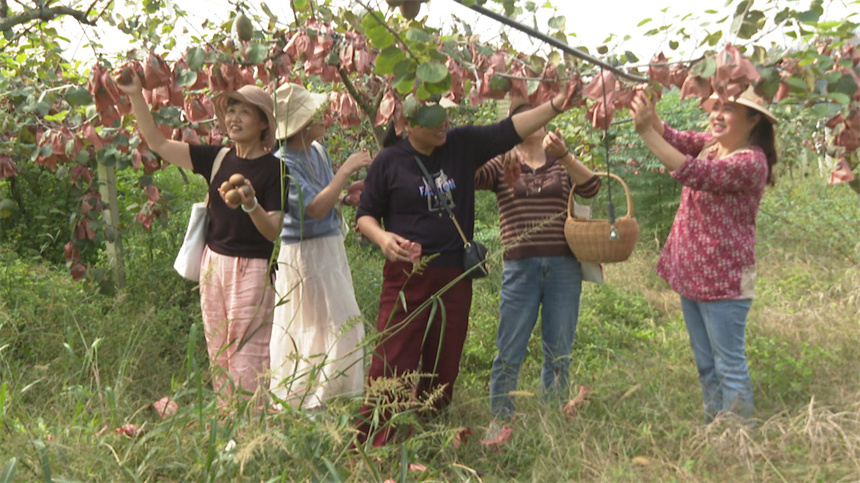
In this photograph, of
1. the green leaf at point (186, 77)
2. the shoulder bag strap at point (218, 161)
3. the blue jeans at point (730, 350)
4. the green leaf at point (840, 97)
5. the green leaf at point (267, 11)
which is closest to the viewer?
the green leaf at point (840, 97)

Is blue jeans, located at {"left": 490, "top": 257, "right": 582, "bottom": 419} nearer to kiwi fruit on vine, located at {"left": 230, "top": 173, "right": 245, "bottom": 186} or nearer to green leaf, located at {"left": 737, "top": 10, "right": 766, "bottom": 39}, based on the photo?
kiwi fruit on vine, located at {"left": 230, "top": 173, "right": 245, "bottom": 186}

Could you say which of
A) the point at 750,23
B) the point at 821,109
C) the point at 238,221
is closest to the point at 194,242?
the point at 238,221

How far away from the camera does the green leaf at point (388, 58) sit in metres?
2.14

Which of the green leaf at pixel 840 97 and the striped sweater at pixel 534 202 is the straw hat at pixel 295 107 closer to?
the striped sweater at pixel 534 202

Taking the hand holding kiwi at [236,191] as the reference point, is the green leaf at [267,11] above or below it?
above

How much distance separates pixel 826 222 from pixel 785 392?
313cm

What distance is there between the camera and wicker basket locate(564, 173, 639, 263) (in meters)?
3.16

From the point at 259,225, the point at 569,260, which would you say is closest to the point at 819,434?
the point at 569,260

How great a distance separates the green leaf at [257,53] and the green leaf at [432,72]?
807 millimetres

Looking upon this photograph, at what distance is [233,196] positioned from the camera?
2703mm

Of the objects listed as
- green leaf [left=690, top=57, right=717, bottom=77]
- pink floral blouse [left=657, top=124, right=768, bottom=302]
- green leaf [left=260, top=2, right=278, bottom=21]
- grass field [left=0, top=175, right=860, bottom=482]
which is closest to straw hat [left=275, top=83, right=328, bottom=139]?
green leaf [left=260, top=2, right=278, bottom=21]

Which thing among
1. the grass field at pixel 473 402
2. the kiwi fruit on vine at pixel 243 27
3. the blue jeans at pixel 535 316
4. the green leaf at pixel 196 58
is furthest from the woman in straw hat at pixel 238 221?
the blue jeans at pixel 535 316

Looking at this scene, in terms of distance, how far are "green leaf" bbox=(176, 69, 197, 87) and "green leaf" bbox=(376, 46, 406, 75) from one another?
37.5 inches

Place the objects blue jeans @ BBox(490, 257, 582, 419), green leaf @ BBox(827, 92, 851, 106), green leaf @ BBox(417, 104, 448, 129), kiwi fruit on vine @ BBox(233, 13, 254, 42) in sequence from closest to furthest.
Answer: green leaf @ BBox(827, 92, 851, 106) → green leaf @ BBox(417, 104, 448, 129) → kiwi fruit on vine @ BBox(233, 13, 254, 42) → blue jeans @ BBox(490, 257, 582, 419)
